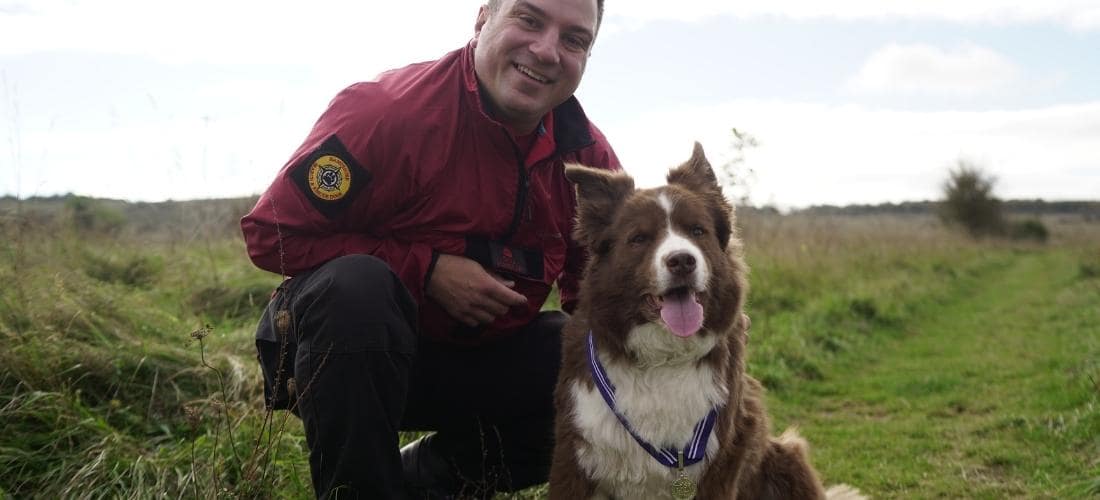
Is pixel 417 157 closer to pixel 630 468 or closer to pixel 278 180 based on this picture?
pixel 278 180

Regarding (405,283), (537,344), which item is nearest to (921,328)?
(537,344)

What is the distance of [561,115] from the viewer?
3.94m

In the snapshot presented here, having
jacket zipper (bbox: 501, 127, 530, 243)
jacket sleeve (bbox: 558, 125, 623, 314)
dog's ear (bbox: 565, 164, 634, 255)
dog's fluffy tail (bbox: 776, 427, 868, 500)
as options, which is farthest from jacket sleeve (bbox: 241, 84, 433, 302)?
dog's fluffy tail (bbox: 776, 427, 868, 500)

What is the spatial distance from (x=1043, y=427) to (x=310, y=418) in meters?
4.98

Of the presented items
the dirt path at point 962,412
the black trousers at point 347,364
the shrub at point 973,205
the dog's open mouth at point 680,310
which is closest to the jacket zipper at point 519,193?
the black trousers at point 347,364

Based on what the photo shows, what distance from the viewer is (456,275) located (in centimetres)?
337

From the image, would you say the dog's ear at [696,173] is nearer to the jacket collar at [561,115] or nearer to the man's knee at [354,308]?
the jacket collar at [561,115]

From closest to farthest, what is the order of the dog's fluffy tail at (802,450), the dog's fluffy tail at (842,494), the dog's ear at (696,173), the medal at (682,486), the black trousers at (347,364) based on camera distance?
the black trousers at (347,364) < the medal at (682,486) < the dog's ear at (696,173) < the dog's fluffy tail at (802,450) < the dog's fluffy tail at (842,494)

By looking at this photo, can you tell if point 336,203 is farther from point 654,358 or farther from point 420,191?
point 654,358

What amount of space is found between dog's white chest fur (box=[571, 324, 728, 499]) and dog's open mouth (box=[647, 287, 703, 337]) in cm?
10

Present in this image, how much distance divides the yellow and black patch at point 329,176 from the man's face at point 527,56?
0.74 meters

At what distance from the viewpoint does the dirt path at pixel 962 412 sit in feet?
16.0

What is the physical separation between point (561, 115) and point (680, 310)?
1.27 m

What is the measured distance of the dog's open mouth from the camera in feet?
10.1
